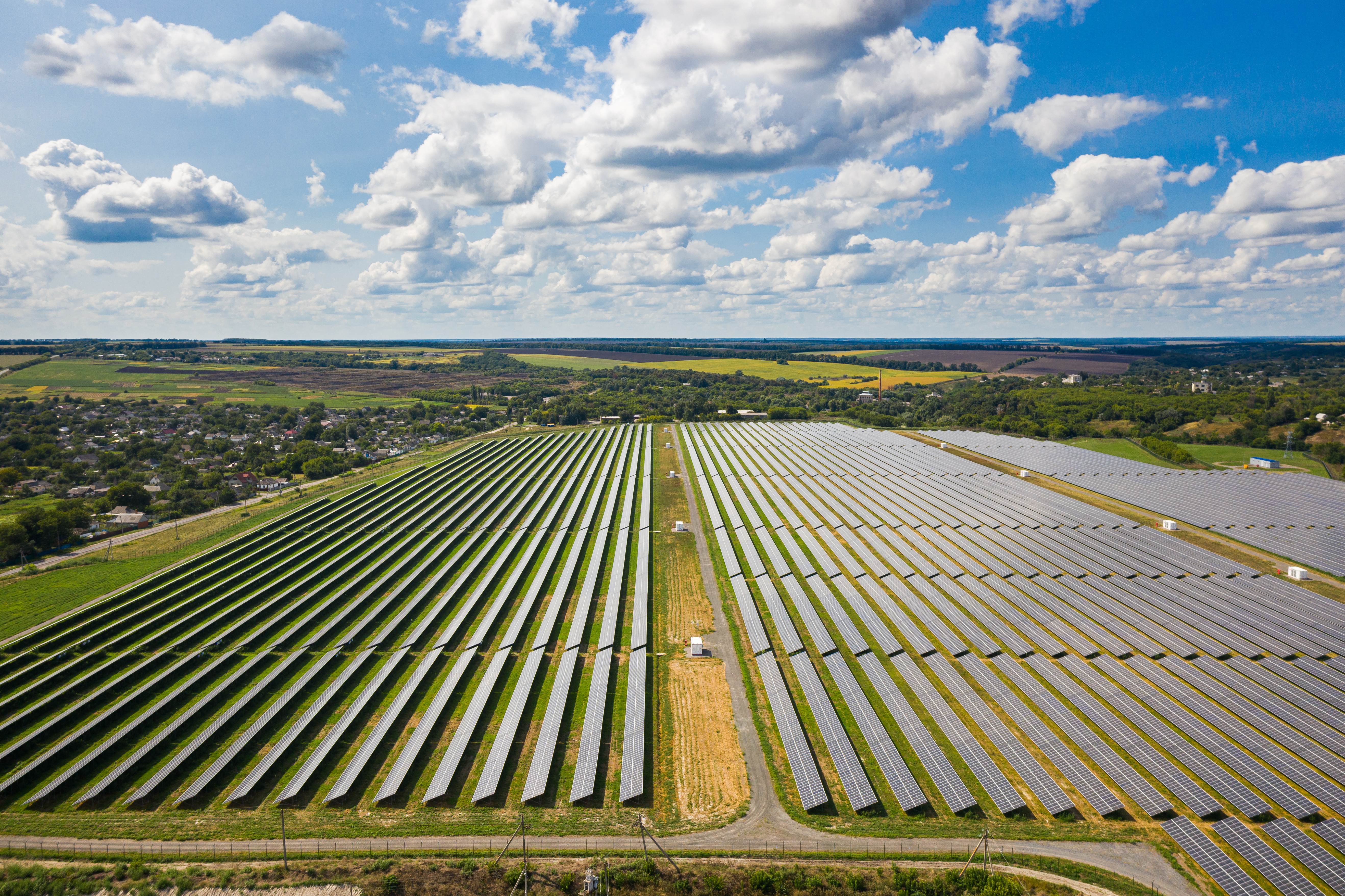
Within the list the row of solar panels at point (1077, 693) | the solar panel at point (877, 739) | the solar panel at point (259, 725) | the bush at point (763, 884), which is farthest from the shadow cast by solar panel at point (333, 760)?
the solar panel at point (877, 739)

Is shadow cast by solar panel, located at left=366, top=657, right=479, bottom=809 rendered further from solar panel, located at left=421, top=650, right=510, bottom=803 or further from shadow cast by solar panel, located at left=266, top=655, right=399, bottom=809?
shadow cast by solar panel, located at left=266, top=655, right=399, bottom=809

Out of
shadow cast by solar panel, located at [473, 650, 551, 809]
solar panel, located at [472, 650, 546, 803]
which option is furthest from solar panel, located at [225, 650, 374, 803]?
solar panel, located at [472, 650, 546, 803]

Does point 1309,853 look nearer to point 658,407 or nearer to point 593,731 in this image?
point 593,731

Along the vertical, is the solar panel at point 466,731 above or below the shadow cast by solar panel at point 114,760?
above

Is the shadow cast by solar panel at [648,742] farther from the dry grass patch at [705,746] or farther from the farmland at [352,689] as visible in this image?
the dry grass patch at [705,746]

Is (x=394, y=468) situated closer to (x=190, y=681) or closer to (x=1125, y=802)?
(x=190, y=681)

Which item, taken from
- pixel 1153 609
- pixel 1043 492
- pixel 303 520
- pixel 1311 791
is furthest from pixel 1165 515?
pixel 303 520
